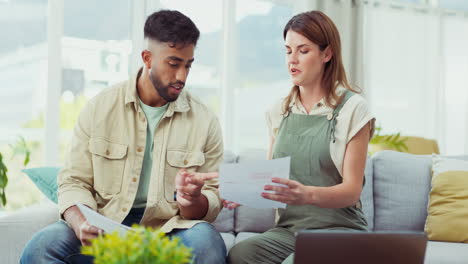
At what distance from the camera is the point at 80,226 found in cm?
159

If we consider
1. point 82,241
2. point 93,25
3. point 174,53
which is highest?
point 93,25

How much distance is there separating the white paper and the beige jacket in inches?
11.7

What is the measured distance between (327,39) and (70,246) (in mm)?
1085

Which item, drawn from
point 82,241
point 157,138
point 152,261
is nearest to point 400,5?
point 157,138

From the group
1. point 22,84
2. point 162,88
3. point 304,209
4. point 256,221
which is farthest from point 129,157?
point 22,84

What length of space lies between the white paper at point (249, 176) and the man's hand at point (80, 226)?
38 cm

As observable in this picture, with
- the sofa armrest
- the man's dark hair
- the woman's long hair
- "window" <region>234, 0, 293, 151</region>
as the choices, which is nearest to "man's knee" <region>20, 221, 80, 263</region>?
the sofa armrest

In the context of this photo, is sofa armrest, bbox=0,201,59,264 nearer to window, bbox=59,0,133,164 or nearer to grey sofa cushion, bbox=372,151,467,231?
grey sofa cushion, bbox=372,151,467,231

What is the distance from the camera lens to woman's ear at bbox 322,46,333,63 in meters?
1.82

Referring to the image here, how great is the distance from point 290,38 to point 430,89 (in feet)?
14.2

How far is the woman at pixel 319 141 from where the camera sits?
1713 millimetres

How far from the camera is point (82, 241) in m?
1.51

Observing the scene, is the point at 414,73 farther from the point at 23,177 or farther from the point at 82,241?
the point at 82,241

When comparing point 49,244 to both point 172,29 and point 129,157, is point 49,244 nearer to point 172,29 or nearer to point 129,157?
point 129,157
